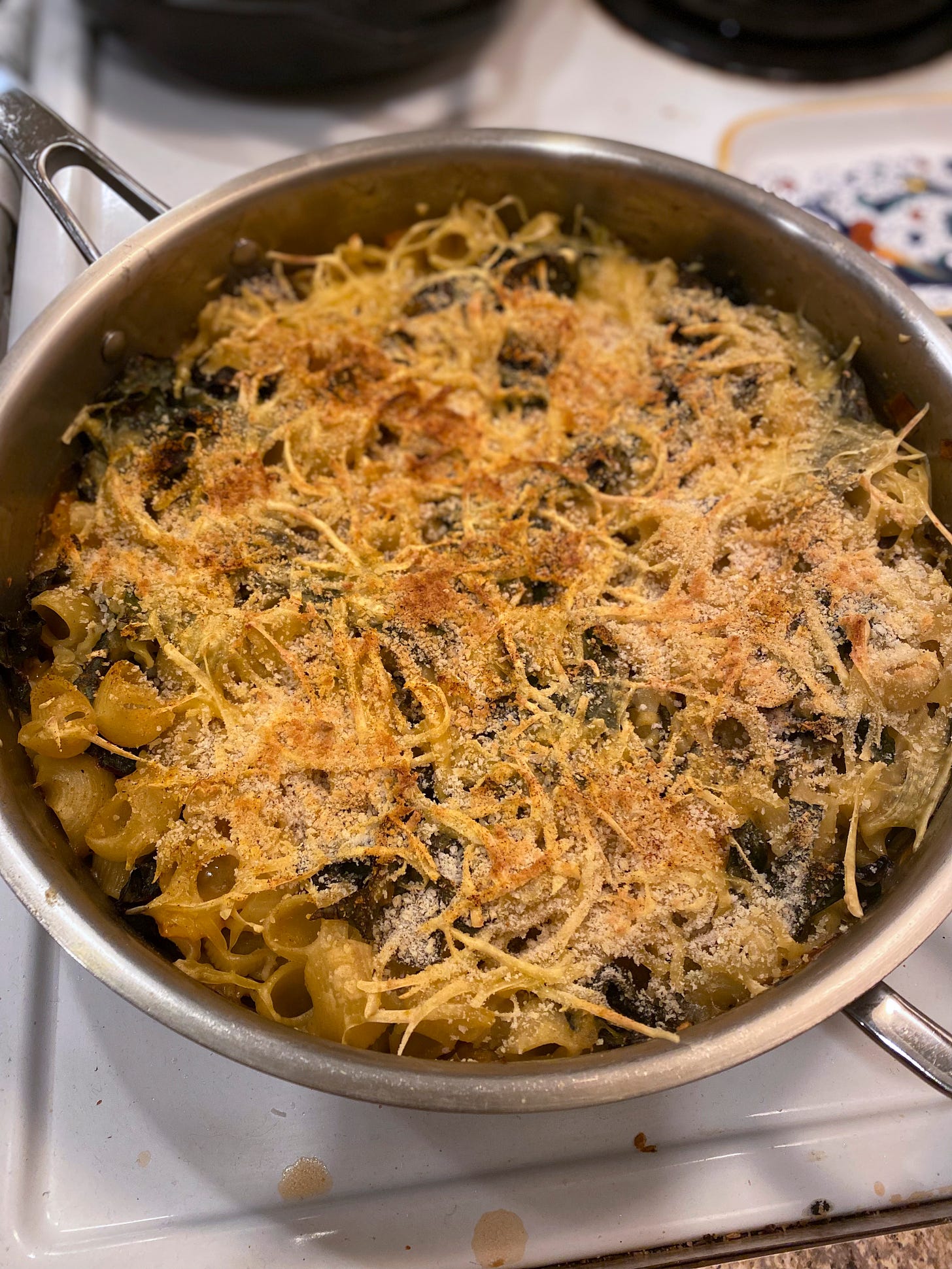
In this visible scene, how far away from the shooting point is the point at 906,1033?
92cm

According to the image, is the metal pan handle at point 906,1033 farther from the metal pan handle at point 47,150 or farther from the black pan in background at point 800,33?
the black pan in background at point 800,33

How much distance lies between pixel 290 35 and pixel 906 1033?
1.92m

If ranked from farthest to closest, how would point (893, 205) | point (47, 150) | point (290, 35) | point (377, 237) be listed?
1. point (893, 205)
2. point (290, 35)
3. point (377, 237)
4. point (47, 150)

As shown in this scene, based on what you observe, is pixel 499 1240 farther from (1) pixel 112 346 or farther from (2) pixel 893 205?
(2) pixel 893 205

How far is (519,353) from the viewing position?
146cm

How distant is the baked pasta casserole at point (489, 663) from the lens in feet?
3.38

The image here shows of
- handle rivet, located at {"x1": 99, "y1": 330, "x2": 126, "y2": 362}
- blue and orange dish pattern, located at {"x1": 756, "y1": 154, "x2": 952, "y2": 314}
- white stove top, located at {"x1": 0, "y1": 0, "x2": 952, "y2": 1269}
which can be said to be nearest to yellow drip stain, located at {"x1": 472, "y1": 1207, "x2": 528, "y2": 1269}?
white stove top, located at {"x1": 0, "y1": 0, "x2": 952, "y2": 1269}

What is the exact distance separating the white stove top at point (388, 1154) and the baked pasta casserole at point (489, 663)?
129mm

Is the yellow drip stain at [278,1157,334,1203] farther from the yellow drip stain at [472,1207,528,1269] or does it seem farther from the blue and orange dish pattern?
the blue and orange dish pattern

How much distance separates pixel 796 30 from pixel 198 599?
188 cm

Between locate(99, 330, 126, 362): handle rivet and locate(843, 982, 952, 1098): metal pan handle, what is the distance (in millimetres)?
1236

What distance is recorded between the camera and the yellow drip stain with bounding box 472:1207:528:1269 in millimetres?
1004

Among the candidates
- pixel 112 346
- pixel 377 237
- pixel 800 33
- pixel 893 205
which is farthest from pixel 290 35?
pixel 893 205

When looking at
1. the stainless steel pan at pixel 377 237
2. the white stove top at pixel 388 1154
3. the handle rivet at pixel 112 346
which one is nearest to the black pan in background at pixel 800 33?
the stainless steel pan at pixel 377 237
